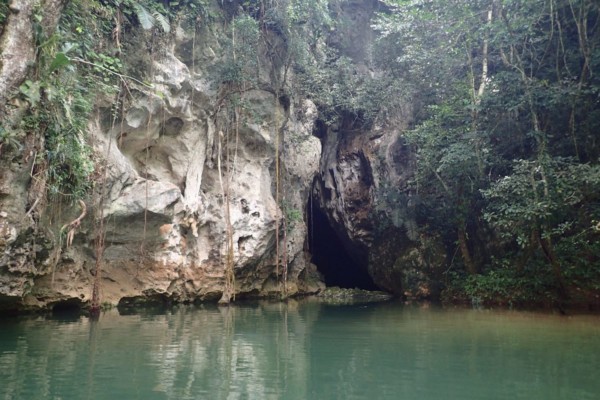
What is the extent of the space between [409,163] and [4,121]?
1426 cm

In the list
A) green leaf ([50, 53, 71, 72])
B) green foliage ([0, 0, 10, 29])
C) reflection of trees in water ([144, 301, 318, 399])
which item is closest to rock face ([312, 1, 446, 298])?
reflection of trees in water ([144, 301, 318, 399])

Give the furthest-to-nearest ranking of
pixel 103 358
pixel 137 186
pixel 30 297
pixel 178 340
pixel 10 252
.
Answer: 1. pixel 137 186
2. pixel 30 297
3. pixel 10 252
4. pixel 178 340
5. pixel 103 358

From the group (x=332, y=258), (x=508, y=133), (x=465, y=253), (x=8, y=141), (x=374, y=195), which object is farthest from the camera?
(x=332, y=258)

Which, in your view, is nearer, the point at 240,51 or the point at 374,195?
the point at 240,51

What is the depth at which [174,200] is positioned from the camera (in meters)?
13.2

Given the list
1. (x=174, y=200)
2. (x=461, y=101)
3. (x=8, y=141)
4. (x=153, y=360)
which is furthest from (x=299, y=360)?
(x=461, y=101)

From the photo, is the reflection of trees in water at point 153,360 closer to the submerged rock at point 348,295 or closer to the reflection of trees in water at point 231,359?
the reflection of trees in water at point 231,359

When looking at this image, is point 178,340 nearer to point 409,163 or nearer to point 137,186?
point 137,186

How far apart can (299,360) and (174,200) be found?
8704mm

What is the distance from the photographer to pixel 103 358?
5281mm

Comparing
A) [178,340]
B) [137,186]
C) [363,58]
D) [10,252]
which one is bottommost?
[178,340]

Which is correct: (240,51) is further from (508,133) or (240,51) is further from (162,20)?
(508,133)

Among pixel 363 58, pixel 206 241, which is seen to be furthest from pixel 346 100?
pixel 206 241

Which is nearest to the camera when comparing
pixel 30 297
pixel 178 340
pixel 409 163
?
pixel 178 340
